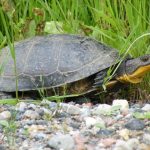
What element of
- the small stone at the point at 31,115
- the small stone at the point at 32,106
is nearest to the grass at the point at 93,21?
the small stone at the point at 32,106

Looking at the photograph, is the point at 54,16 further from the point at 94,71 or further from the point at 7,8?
the point at 7,8

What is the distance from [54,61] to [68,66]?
0.40 ft

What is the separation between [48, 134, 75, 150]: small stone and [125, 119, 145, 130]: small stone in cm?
39

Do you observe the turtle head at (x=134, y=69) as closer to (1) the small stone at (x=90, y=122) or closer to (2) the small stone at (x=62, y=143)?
(1) the small stone at (x=90, y=122)

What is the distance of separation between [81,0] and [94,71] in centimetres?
88

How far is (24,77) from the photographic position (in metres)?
4.47

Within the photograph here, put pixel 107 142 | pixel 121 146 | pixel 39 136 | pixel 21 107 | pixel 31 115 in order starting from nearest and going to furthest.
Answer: pixel 121 146 < pixel 107 142 < pixel 39 136 < pixel 31 115 < pixel 21 107

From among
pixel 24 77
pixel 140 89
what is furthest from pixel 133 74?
pixel 24 77

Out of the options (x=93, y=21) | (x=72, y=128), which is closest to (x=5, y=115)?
(x=72, y=128)

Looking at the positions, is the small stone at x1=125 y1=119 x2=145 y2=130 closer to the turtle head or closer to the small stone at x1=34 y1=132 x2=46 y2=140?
the small stone at x1=34 y1=132 x2=46 y2=140

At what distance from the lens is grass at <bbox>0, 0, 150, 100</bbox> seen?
443cm

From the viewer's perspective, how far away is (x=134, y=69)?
4.37 m

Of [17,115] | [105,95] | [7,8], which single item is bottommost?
[105,95]

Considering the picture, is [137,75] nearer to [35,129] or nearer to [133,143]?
[35,129]
